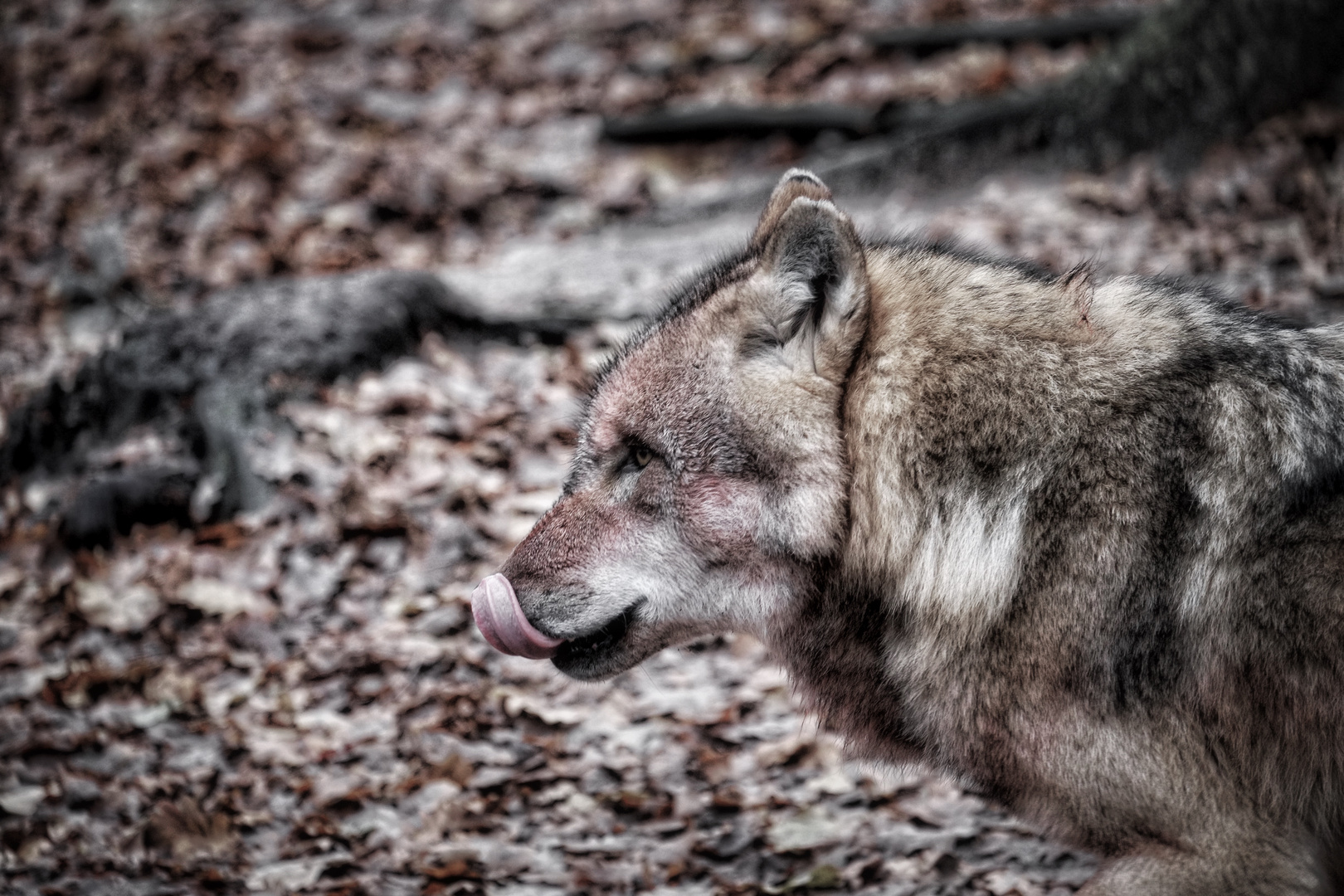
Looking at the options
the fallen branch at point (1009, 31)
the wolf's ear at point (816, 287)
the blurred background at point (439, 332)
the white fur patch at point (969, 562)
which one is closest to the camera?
the white fur patch at point (969, 562)

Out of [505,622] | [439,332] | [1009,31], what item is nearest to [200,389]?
[439,332]

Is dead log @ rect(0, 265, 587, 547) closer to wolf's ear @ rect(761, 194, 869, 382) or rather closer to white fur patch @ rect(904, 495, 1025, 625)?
wolf's ear @ rect(761, 194, 869, 382)

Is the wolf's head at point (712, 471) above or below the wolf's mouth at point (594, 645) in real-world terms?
above

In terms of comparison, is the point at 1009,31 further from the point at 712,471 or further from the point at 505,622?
the point at 505,622

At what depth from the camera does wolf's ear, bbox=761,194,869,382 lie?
3.02 m

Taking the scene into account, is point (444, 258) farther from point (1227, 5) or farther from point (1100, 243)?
point (1227, 5)

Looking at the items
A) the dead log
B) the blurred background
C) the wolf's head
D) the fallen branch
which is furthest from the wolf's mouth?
the fallen branch

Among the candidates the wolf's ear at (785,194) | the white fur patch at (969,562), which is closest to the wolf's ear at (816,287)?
the wolf's ear at (785,194)

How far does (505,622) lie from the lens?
10.9ft

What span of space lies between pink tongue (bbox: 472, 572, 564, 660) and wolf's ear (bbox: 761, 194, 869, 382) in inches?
42.5

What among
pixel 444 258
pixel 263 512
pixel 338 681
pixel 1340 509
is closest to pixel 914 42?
pixel 444 258

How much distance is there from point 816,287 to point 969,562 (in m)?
0.85

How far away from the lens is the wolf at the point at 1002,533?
266 cm

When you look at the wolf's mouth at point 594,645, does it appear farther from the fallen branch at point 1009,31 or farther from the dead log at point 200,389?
the fallen branch at point 1009,31
